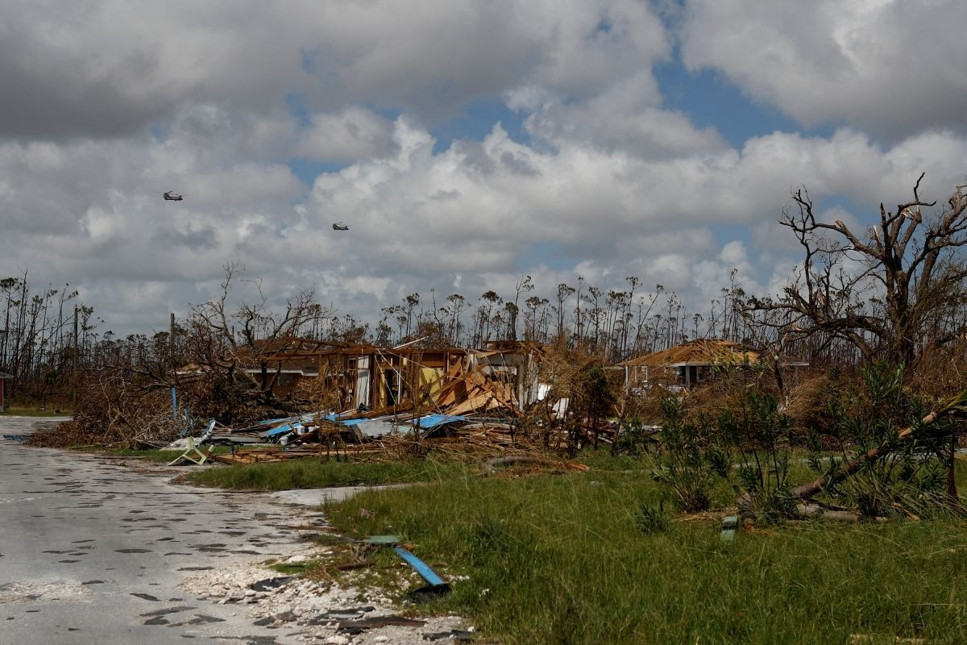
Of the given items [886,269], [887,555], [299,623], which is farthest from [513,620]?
[886,269]

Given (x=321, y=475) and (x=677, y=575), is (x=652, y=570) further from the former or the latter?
(x=321, y=475)

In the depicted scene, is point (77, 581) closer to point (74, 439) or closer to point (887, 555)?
point (887, 555)

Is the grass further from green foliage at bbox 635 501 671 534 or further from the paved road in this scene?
the paved road

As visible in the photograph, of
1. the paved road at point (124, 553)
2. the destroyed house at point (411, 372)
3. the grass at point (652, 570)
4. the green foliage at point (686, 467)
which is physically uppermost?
the destroyed house at point (411, 372)

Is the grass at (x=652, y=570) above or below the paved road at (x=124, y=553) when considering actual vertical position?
above

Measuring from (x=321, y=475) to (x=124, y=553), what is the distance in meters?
7.50

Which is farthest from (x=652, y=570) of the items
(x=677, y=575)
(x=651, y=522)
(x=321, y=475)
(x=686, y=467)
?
(x=321, y=475)

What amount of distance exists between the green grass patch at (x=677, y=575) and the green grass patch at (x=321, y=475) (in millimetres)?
5349

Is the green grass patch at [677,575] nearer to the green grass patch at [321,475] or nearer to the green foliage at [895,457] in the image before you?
the green foliage at [895,457]

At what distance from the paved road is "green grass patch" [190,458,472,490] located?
88 cm

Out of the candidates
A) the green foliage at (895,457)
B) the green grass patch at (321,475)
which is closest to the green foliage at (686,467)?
the green foliage at (895,457)

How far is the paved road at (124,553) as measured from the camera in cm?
648

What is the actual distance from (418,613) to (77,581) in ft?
11.1

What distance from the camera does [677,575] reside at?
7.20m
